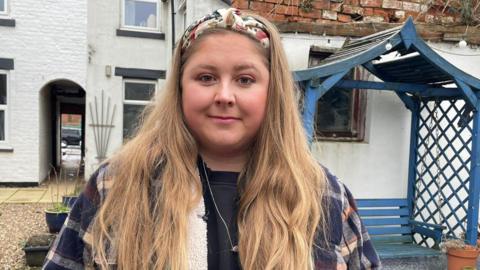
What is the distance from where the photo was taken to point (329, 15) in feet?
14.7

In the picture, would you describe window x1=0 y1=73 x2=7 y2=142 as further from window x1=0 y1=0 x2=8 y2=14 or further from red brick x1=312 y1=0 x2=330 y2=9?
red brick x1=312 y1=0 x2=330 y2=9

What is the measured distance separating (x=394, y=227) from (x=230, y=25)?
13.1 feet

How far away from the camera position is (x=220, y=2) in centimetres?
522

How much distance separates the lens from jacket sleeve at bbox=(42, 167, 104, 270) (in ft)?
3.73

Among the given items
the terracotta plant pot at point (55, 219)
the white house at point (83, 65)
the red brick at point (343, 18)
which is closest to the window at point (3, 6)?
the white house at point (83, 65)

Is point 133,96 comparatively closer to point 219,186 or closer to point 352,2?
point 352,2

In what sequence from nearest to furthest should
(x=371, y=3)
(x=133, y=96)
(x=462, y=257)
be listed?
(x=462, y=257) → (x=371, y=3) → (x=133, y=96)

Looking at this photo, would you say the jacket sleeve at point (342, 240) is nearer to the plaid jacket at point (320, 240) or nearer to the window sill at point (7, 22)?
the plaid jacket at point (320, 240)

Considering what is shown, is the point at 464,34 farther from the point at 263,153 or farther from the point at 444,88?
the point at 263,153

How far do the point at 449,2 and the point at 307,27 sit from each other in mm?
1917

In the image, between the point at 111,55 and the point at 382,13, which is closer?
the point at 382,13

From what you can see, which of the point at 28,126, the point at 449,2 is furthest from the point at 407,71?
the point at 28,126

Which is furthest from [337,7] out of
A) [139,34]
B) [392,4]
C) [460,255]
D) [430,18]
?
[139,34]

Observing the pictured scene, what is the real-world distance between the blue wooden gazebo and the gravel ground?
3.57 meters
